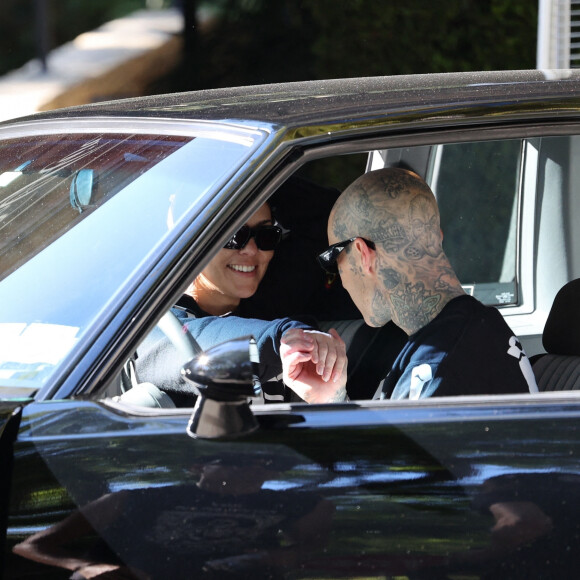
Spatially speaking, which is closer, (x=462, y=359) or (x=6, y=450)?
(x=6, y=450)

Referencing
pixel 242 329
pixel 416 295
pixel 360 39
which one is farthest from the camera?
pixel 360 39

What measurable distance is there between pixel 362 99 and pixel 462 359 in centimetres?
56

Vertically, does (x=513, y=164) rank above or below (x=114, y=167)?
below

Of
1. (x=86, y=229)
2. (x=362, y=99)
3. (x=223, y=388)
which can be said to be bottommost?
(x=223, y=388)

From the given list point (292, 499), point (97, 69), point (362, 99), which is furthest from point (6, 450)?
point (97, 69)

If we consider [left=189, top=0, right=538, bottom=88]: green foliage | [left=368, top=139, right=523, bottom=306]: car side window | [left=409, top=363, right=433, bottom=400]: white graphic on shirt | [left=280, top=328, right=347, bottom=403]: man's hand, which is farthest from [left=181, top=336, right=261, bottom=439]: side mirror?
[left=189, top=0, right=538, bottom=88]: green foliage

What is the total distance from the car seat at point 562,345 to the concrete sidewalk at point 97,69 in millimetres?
5756

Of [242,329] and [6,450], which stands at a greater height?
[6,450]

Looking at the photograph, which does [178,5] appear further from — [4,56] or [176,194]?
[176,194]

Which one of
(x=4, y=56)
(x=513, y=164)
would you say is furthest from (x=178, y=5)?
(x=513, y=164)

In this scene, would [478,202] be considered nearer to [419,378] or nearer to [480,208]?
[480,208]

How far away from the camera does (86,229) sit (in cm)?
204

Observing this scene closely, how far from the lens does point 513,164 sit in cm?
419

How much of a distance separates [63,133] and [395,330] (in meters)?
1.15
